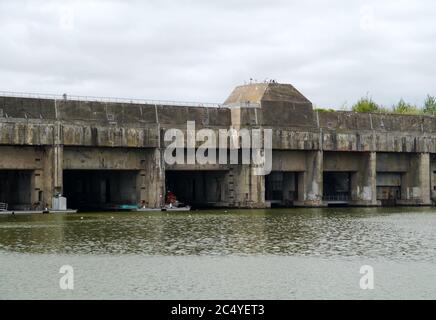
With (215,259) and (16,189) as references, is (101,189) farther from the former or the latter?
(215,259)

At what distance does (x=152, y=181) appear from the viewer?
241ft

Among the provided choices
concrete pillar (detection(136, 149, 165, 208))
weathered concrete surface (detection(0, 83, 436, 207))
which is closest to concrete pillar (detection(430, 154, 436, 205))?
weathered concrete surface (detection(0, 83, 436, 207))

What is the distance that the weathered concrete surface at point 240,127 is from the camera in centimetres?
6869

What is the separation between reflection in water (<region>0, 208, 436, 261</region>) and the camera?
125 ft

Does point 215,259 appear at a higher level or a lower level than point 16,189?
lower

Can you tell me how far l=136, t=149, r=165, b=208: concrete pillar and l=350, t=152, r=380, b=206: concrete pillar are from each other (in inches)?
898

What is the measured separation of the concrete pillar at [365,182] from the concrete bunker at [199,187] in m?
14.9

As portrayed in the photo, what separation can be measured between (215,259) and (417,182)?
5931 centimetres

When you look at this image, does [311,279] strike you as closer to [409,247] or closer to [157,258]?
[157,258]

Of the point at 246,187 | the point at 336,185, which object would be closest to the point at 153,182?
the point at 246,187

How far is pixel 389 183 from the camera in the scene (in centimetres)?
9212

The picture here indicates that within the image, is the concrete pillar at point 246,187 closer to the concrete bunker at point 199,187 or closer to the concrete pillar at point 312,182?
the concrete bunker at point 199,187

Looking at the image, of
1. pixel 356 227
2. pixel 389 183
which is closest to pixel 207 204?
pixel 389 183
